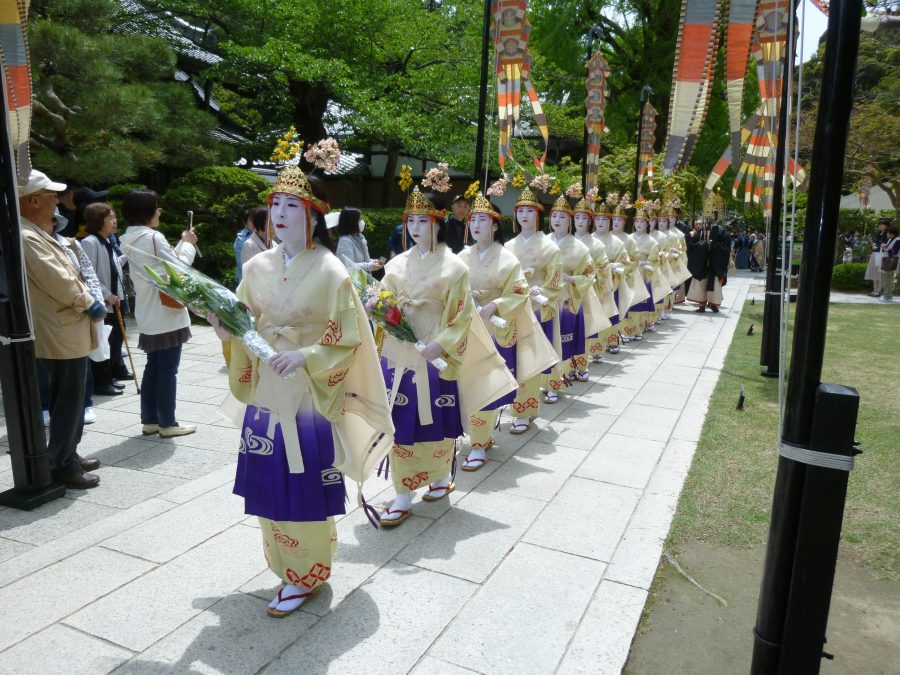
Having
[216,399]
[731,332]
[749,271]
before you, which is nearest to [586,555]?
[216,399]

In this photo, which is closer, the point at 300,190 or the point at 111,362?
the point at 300,190

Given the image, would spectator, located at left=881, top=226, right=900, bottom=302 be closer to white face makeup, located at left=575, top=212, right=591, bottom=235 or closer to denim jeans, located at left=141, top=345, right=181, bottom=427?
white face makeup, located at left=575, top=212, right=591, bottom=235

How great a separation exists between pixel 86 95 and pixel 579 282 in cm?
666

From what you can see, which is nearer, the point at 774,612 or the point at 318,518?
the point at 774,612

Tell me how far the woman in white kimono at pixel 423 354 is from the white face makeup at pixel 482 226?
88 cm

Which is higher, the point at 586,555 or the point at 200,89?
the point at 200,89

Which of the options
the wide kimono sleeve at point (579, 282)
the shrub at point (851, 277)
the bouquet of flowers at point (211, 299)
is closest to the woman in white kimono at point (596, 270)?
the wide kimono sleeve at point (579, 282)

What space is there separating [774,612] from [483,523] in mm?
2075

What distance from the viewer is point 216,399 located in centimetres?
655

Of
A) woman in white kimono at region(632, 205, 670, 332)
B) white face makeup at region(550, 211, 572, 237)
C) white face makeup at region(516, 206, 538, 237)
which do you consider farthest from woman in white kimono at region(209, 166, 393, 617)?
woman in white kimono at region(632, 205, 670, 332)

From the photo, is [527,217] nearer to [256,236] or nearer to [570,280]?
[570,280]

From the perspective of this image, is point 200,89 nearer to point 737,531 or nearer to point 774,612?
point 737,531

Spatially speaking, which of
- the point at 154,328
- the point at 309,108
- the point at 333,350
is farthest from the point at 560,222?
the point at 309,108

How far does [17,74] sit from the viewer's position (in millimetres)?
4535
